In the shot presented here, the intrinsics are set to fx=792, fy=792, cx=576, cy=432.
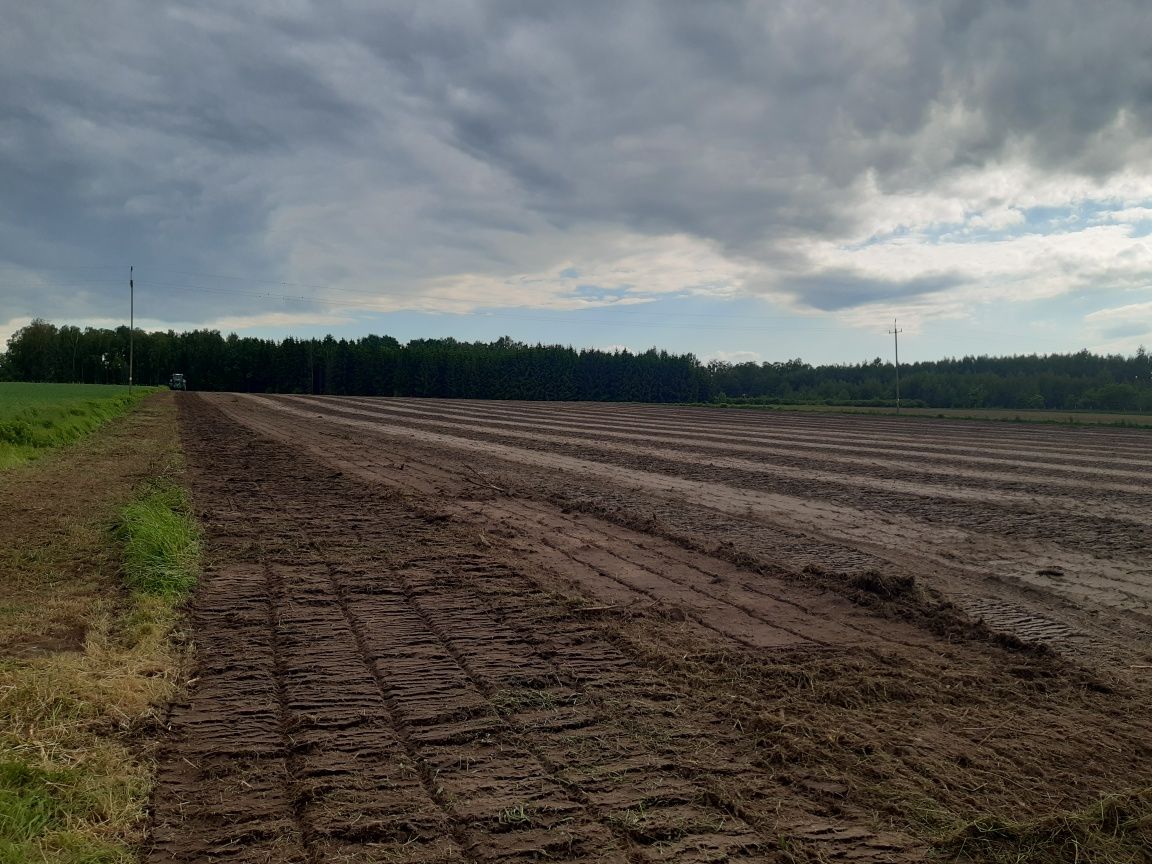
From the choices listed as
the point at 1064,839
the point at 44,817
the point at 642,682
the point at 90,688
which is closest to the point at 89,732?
the point at 90,688

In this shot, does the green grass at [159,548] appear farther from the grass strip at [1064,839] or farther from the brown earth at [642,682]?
the grass strip at [1064,839]

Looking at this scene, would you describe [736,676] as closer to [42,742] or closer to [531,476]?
[42,742]

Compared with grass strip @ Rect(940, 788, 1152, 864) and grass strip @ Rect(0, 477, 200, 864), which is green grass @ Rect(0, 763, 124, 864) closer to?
grass strip @ Rect(0, 477, 200, 864)

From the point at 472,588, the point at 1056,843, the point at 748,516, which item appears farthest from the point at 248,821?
→ the point at 748,516

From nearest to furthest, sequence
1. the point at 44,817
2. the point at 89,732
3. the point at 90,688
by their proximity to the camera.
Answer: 1. the point at 44,817
2. the point at 89,732
3. the point at 90,688

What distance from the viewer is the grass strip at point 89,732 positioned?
2.67 m

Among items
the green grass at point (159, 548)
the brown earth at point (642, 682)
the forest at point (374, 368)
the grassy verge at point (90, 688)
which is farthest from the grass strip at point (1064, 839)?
the forest at point (374, 368)

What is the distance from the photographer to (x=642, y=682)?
4.21 m

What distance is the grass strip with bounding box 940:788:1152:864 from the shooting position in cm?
269

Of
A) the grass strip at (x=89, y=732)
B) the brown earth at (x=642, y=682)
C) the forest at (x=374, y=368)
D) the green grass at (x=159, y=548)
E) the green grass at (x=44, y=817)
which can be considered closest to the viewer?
the green grass at (x=44, y=817)

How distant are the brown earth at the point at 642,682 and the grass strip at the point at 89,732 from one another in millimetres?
163

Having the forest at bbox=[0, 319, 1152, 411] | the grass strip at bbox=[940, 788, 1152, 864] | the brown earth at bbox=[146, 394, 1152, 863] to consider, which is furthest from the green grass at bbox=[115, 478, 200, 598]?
the forest at bbox=[0, 319, 1152, 411]

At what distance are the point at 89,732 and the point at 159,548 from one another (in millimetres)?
3371

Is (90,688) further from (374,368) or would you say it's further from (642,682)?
(374,368)
